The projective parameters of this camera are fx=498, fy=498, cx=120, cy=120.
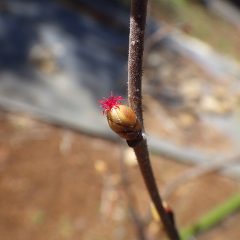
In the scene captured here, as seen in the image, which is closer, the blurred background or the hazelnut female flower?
the hazelnut female flower

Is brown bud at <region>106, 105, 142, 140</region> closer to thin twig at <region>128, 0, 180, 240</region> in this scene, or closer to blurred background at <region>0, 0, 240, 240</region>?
thin twig at <region>128, 0, 180, 240</region>

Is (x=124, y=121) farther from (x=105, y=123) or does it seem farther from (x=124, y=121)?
Answer: (x=105, y=123)

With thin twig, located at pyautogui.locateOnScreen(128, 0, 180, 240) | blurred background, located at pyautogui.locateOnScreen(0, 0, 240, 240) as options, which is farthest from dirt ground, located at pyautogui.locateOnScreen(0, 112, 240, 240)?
thin twig, located at pyautogui.locateOnScreen(128, 0, 180, 240)

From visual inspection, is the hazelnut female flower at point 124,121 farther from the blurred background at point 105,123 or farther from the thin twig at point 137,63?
the blurred background at point 105,123

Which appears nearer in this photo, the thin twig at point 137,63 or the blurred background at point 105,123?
the thin twig at point 137,63

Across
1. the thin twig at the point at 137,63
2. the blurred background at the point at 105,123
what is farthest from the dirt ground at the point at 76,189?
the thin twig at the point at 137,63

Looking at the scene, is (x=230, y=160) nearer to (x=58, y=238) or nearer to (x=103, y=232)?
(x=103, y=232)

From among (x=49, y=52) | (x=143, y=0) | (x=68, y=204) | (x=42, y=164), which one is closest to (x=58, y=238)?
(x=68, y=204)
